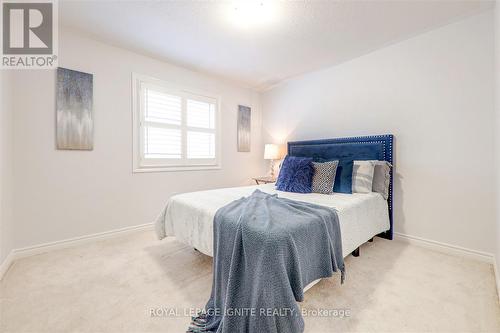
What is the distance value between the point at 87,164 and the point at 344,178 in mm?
3130

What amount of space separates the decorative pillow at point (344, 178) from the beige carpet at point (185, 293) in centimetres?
73

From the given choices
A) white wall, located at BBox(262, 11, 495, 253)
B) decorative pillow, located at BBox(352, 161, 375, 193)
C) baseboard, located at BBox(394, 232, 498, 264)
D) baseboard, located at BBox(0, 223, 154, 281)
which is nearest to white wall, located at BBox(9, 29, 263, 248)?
baseboard, located at BBox(0, 223, 154, 281)

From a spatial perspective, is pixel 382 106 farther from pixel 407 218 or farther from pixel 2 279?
pixel 2 279

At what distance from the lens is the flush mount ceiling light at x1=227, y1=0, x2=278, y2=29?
78.7 inches

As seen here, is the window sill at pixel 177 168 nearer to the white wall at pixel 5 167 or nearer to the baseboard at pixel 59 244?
the baseboard at pixel 59 244

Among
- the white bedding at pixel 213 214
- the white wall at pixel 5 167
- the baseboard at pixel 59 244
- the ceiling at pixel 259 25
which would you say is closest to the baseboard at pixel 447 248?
the white bedding at pixel 213 214

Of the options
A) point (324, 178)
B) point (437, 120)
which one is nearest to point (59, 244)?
point (324, 178)

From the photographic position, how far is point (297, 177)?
268cm

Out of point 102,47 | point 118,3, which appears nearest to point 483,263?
point 118,3

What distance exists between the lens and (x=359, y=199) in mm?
2195

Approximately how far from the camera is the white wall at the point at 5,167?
190 cm

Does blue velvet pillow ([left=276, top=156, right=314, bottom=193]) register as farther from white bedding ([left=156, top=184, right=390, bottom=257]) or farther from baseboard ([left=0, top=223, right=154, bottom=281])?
baseboard ([left=0, top=223, right=154, bottom=281])

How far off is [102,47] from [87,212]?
6.81 ft

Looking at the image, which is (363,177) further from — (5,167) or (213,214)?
(5,167)
